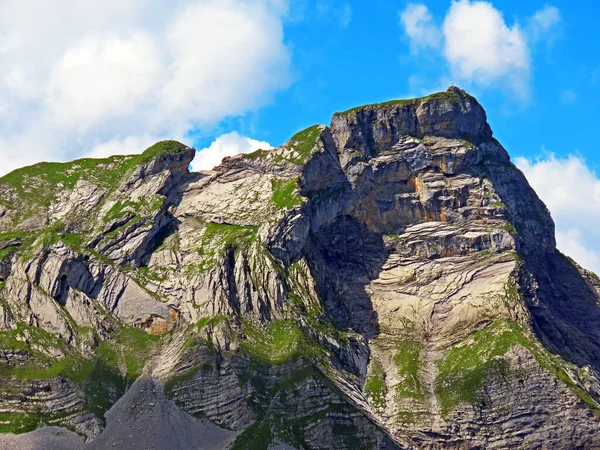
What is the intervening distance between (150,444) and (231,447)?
1316 cm

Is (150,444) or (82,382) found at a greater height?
(82,382)

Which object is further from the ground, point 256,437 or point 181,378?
point 181,378

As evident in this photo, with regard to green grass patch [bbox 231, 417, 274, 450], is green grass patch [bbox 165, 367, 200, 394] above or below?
above

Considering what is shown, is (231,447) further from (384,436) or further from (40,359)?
(40,359)

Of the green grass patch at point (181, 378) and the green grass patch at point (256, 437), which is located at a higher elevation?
the green grass patch at point (181, 378)

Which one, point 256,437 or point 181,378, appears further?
point 181,378

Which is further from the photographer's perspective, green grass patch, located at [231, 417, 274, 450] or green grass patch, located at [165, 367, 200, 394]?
green grass patch, located at [165, 367, 200, 394]

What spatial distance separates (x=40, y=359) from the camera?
19600 cm

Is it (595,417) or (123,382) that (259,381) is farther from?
(595,417)

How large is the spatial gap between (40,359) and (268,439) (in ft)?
142

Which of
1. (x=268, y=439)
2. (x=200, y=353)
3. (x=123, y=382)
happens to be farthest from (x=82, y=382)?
(x=268, y=439)

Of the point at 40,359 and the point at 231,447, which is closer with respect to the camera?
the point at 231,447

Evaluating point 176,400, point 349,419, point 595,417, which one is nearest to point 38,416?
point 176,400

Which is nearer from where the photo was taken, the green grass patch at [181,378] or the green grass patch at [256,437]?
the green grass patch at [256,437]
